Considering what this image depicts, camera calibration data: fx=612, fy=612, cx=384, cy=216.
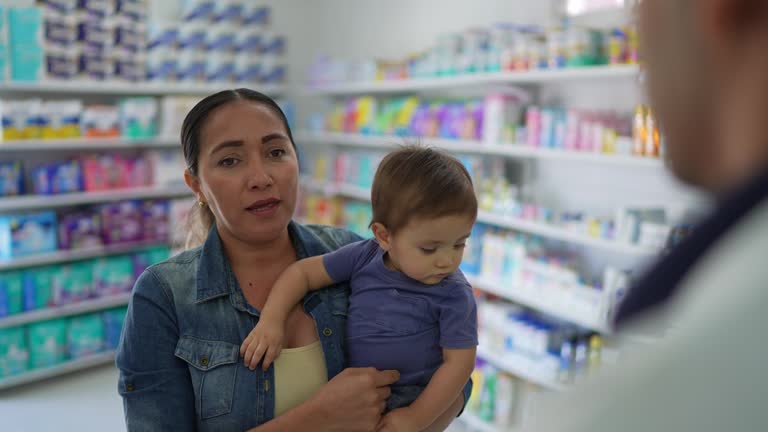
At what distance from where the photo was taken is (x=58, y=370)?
4.76m

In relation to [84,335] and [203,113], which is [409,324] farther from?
[84,335]

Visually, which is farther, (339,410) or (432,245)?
(432,245)

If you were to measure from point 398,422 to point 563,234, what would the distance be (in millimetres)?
2316

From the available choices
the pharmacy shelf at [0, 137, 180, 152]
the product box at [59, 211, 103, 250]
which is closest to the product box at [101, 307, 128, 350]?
the product box at [59, 211, 103, 250]

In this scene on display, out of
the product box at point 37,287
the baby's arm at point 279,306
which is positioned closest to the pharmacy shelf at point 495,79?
the baby's arm at point 279,306

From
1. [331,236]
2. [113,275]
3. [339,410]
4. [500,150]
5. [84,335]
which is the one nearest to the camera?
[339,410]

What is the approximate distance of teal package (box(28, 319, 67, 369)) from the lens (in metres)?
4.65

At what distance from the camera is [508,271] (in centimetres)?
388

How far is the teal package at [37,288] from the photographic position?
4.61 metres

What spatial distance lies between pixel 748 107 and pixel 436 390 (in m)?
1.15

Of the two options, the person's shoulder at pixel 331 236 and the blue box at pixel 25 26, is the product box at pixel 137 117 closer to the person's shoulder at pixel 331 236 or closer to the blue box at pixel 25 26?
the blue box at pixel 25 26

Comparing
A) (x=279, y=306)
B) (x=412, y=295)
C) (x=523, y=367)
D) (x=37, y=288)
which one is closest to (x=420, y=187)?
(x=412, y=295)

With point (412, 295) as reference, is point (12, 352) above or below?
below

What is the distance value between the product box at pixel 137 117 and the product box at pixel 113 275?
1.03 meters
